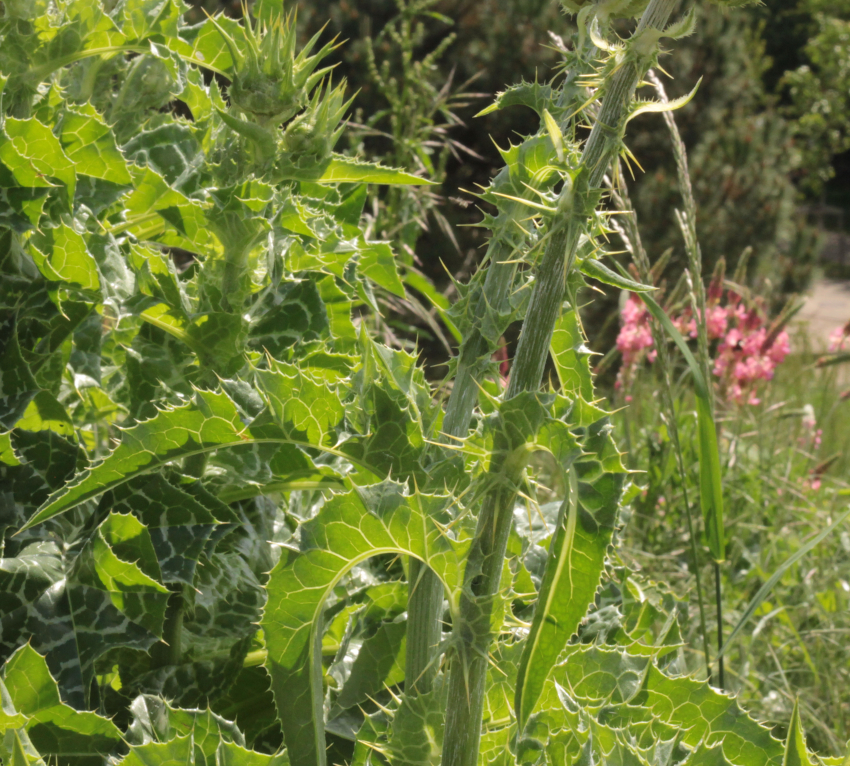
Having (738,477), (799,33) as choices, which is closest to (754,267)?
(738,477)

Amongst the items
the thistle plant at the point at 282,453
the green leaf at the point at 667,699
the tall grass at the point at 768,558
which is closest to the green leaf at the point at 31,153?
the thistle plant at the point at 282,453

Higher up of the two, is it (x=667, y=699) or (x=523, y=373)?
(x=523, y=373)

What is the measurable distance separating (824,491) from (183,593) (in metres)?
2.98

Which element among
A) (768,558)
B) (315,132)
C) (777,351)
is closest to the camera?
(315,132)

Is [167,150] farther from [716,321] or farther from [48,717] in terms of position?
[716,321]

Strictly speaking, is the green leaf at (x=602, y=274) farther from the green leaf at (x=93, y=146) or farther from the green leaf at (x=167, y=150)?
the green leaf at (x=167, y=150)

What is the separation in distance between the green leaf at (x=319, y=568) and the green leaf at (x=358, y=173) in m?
0.68

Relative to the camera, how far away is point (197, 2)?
7656 mm

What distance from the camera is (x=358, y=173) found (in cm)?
142

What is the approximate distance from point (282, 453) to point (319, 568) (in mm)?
313

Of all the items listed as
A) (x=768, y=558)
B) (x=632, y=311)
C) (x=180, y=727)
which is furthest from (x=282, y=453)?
(x=632, y=311)

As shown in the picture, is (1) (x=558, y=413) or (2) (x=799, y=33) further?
(2) (x=799, y=33)

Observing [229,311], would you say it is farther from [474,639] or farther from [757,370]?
[757,370]

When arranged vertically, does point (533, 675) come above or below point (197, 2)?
below
